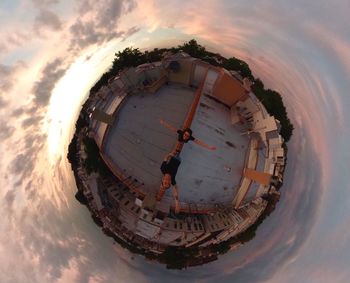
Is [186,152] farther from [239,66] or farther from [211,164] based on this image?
[239,66]

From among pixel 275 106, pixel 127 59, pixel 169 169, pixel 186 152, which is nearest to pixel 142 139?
pixel 186 152

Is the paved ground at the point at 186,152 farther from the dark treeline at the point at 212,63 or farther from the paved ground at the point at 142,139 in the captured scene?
the dark treeline at the point at 212,63

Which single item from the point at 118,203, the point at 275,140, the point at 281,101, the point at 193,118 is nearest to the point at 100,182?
the point at 118,203

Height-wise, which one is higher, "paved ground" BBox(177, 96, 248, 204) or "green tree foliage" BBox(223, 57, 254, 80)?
"green tree foliage" BBox(223, 57, 254, 80)

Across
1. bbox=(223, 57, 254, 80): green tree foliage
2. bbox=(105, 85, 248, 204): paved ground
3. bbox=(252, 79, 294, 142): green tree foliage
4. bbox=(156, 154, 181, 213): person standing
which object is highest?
bbox=(223, 57, 254, 80): green tree foliage

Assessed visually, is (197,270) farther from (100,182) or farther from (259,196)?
(100,182)

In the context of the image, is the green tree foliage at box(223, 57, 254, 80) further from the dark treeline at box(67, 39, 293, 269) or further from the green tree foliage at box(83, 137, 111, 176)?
the green tree foliage at box(83, 137, 111, 176)

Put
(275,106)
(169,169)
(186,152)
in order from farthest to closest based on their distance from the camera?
1. (275,106)
2. (186,152)
3. (169,169)

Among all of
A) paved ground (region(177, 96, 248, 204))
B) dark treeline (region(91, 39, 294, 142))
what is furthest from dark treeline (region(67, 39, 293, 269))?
paved ground (region(177, 96, 248, 204))
